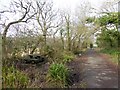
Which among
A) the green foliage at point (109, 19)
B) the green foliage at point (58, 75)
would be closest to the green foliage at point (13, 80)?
the green foliage at point (58, 75)

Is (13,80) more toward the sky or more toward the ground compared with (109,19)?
more toward the ground

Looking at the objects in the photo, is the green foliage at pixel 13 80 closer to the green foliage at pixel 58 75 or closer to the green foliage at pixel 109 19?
the green foliage at pixel 58 75

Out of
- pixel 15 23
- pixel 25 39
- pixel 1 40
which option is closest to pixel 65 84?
pixel 1 40

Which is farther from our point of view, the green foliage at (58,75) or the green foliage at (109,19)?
the green foliage at (109,19)

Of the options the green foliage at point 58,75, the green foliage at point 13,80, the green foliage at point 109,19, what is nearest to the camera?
the green foliage at point 13,80

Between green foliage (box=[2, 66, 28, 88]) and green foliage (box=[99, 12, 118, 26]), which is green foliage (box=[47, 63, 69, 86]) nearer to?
green foliage (box=[2, 66, 28, 88])

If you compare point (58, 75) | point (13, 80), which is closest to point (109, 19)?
point (58, 75)

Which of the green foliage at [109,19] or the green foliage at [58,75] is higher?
the green foliage at [109,19]

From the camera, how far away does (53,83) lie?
29.4 feet

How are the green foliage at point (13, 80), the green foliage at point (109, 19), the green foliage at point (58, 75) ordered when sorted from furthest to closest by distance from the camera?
1. the green foliage at point (109, 19)
2. the green foliage at point (58, 75)
3. the green foliage at point (13, 80)

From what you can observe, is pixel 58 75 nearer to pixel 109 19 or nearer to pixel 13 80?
pixel 13 80

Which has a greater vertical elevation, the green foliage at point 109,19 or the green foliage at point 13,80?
the green foliage at point 109,19

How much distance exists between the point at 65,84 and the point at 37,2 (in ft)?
62.1

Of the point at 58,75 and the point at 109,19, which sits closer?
the point at 58,75
